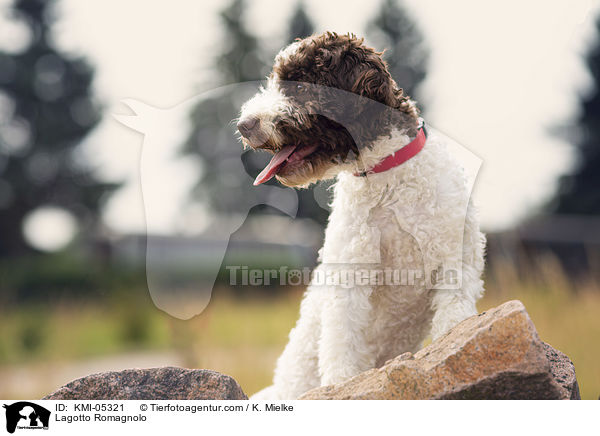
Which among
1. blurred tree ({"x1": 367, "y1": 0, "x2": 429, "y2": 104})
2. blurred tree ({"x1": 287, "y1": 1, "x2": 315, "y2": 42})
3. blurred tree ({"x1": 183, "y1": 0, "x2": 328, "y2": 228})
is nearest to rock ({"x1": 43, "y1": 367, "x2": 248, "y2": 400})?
blurred tree ({"x1": 183, "y1": 0, "x2": 328, "y2": 228})

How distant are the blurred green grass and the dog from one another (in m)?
0.58

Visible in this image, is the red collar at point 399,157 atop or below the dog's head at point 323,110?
below

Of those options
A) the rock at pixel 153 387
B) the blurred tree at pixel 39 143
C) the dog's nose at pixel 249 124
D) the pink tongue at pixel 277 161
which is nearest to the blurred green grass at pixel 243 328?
the rock at pixel 153 387

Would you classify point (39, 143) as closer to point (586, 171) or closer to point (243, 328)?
point (243, 328)

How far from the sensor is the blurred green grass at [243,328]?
3.41 meters

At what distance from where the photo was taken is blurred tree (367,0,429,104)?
3307 mm

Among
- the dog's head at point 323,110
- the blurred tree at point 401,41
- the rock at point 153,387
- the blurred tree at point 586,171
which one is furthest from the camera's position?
the blurred tree at point 586,171

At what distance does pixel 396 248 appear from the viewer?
2680 mm

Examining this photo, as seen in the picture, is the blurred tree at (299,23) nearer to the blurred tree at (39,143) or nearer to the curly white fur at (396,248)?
the curly white fur at (396,248)
